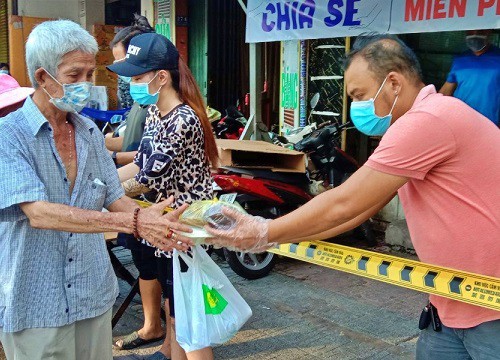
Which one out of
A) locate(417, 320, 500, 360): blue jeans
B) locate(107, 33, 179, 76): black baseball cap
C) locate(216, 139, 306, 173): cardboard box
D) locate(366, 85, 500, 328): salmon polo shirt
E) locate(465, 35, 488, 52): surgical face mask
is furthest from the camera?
locate(216, 139, 306, 173): cardboard box

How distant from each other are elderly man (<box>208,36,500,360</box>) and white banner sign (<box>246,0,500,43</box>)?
2.91 metres


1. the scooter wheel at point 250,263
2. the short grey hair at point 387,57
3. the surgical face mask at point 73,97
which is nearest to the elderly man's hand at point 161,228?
the surgical face mask at point 73,97

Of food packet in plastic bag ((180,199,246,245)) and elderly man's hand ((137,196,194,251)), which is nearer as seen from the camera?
elderly man's hand ((137,196,194,251))

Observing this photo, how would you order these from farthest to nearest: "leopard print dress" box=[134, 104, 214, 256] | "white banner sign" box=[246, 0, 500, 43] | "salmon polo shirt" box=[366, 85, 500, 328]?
"white banner sign" box=[246, 0, 500, 43], "leopard print dress" box=[134, 104, 214, 256], "salmon polo shirt" box=[366, 85, 500, 328]

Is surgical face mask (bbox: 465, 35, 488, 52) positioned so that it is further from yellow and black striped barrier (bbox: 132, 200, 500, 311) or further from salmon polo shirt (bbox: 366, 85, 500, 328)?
salmon polo shirt (bbox: 366, 85, 500, 328)

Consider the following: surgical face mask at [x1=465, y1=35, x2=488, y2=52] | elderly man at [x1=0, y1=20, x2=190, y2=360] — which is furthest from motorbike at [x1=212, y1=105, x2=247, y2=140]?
elderly man at [x1=0, y1=20, x2=190, y2=360]

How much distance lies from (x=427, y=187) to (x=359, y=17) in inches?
155

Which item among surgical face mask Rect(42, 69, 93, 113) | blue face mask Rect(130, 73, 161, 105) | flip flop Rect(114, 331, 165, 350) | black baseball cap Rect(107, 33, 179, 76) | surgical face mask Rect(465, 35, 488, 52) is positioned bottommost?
flip flop Rect(114, 331, 165, 350)

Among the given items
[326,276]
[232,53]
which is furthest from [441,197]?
[232,53]

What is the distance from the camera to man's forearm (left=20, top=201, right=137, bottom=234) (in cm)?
205

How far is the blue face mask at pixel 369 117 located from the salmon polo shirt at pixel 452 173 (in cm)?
19

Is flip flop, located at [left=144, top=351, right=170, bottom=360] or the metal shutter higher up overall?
the metal shutter

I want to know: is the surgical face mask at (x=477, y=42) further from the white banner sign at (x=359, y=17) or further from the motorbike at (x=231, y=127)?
the motorbike at (x=231, y=127)

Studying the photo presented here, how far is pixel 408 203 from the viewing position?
6.81 ft
